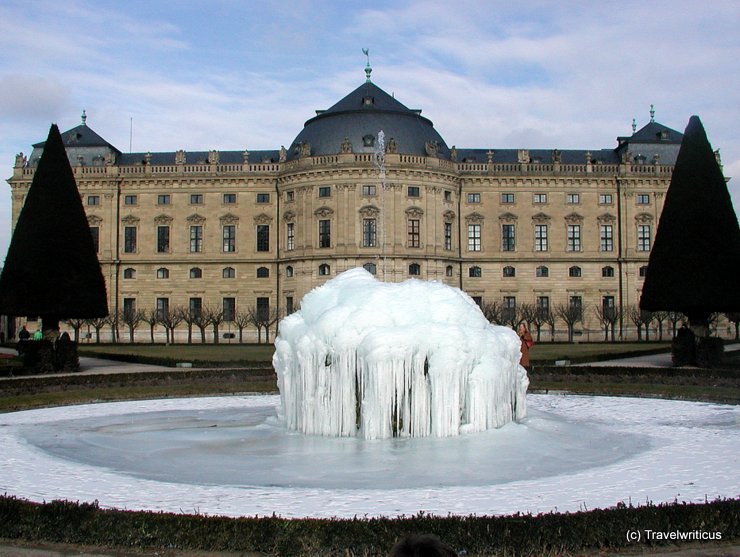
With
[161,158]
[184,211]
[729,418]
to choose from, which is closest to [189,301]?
[184,211]

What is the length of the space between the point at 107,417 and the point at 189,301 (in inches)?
1919

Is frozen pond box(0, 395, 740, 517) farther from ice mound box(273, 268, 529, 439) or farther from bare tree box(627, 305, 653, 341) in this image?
bare tree box(627, 305, 653, 341)

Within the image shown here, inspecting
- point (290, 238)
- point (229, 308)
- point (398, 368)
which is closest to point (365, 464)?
point (398, 368)

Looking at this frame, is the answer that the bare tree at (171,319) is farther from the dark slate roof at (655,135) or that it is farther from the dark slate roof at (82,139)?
the dark slate roof at (655,135)

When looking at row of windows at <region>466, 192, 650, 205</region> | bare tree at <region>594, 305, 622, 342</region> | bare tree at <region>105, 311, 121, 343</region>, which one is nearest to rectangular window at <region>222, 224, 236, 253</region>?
bare tree at <region>105, 311, 121, 343</region>

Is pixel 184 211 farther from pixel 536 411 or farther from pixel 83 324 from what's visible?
pixel 536 411

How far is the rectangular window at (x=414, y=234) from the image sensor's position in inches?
2368

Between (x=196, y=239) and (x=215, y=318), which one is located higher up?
(x=196, y=239)

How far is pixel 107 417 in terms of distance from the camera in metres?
16.0

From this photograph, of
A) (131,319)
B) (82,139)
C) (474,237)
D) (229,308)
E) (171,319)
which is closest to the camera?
(171,319)

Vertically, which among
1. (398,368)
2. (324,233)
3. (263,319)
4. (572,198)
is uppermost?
(572,198)

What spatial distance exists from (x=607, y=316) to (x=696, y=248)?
3286 centimetres

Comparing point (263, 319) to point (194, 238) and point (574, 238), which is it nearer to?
point (194, 238)

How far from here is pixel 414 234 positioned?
6047 centimetres
